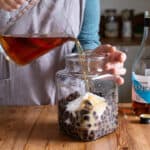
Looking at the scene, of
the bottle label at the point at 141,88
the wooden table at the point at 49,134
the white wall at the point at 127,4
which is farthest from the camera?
the white wall at the point at 127,4

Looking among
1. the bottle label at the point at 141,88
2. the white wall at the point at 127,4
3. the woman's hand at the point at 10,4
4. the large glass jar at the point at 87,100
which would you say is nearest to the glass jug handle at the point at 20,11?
the woman's hand at the point at 10,4

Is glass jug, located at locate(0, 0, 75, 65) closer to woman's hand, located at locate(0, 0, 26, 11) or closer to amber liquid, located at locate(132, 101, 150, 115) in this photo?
woman's hand, located at locate(0, 0, 26, 11)

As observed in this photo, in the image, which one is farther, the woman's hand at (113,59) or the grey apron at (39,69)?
the grey apron at (39,69)

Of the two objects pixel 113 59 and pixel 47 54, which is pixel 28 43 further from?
pixel 47 54

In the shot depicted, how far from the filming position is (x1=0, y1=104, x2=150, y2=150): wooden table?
75 centimetres

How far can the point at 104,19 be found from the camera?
2.31 m

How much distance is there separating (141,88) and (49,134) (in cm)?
23

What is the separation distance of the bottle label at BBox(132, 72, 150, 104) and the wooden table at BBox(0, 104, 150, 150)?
5 cm

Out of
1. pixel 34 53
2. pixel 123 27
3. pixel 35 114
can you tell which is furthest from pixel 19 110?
pixel 123 27

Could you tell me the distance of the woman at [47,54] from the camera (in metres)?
1.10

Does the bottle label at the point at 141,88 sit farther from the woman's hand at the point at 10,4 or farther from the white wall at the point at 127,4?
the white wall at the point at 127,4

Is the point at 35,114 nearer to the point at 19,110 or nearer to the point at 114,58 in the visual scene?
the point at 19,110

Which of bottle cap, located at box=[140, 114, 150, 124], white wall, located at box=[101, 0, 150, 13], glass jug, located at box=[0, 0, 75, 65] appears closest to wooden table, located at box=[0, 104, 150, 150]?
bottle cap, located at box=[140, 114, 150, 124]

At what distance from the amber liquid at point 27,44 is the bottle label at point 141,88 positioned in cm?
20
